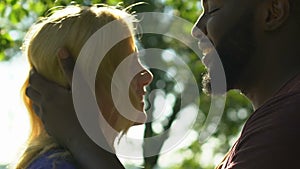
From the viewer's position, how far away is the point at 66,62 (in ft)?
9.89

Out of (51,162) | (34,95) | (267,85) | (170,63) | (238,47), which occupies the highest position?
(238,47)

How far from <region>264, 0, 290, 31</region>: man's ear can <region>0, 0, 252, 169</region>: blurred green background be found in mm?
4239

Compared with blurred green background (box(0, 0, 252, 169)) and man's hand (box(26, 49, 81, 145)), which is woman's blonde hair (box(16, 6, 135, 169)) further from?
blurred green background (box(0, 0, 252, 169))

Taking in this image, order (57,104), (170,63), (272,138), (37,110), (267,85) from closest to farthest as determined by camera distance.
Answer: (272,138) → (267,85) → (57,104) → (37,110) → (170,63)

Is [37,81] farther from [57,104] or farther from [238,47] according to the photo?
[238,47]

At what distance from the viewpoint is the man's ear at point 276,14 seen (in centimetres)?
288

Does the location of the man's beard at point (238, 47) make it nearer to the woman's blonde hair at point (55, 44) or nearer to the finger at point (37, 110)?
the woman's blonde hair at point (55, 44)

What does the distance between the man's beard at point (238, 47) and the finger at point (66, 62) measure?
510mm

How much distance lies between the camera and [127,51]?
319 cm

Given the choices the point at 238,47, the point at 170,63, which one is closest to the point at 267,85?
the point at 238,47

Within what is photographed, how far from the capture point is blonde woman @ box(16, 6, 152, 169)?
291 cm

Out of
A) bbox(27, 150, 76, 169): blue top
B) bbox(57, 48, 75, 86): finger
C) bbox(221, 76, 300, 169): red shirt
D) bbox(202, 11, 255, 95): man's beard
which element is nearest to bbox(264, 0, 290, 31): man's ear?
bbox(202, 11, 255, 95): man's beard

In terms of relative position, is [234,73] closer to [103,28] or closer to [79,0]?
[103,28]

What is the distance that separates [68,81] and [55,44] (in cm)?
15
